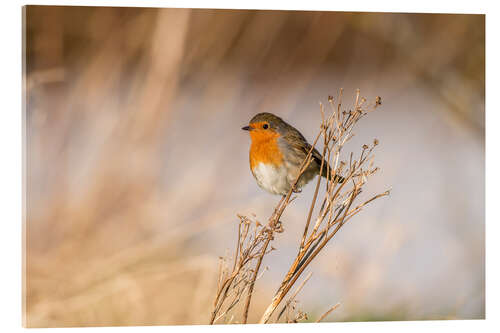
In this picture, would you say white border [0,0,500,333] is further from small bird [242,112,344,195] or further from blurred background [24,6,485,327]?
small bird [242,112,344,195]

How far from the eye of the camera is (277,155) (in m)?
3.45

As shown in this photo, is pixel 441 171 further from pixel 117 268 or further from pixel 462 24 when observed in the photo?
pixel 117 268

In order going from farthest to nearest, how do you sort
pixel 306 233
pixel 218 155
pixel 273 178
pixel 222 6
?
pixel 218 155, pixel 222 6, pixel 273 178, pixel 306 233

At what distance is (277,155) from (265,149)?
79mm

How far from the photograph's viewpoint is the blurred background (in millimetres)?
3480

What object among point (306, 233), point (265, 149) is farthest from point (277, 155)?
point (306, 233)

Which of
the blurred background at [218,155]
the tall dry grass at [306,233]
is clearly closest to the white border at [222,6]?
the blurred background at [218,155]

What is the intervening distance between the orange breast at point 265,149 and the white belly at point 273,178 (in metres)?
0.03

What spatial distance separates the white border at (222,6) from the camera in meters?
3.30

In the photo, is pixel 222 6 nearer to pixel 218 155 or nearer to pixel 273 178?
pixel 218 155

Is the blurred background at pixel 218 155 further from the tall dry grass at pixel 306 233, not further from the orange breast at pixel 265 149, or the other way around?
the tall dry grass at pixel 306 233

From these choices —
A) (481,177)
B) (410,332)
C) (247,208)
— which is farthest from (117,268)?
(481,177)

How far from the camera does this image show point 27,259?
3.36 m

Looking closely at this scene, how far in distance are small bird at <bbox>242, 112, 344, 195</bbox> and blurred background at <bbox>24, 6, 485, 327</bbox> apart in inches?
7.4
